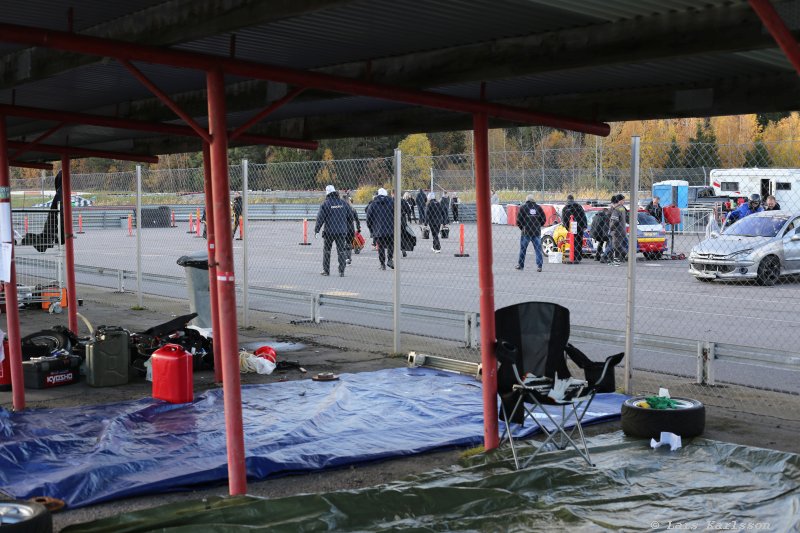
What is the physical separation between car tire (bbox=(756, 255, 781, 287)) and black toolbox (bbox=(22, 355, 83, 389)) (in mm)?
14807

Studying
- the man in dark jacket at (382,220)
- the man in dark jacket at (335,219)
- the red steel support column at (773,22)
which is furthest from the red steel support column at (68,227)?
the red steel support column at (773,22)

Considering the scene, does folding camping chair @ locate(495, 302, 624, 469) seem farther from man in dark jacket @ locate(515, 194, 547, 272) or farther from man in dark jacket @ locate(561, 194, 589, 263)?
man in dark jacket @ locate(561, 194, 589, 263)

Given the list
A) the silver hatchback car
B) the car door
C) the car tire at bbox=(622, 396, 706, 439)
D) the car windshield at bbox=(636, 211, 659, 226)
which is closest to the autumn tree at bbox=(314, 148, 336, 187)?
the car tire at bbox=(622, 396, 706, 439)

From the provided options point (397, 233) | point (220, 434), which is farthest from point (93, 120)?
point (397, 233)

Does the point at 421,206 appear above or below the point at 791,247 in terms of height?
above

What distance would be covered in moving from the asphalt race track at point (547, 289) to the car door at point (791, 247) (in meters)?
0.38

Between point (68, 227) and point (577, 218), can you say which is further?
point (577, 218)

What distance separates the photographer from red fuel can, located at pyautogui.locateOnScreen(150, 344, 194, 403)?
28.1 ft

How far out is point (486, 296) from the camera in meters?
7.08

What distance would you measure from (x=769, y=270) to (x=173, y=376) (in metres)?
14.8

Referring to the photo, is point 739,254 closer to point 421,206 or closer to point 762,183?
point 421,206

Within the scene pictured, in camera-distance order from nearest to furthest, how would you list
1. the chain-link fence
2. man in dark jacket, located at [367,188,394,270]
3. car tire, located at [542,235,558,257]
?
the chain-link fence → man in dark jacket, located at [367,188,394,270] → car tire, located at [542,235,558,257]

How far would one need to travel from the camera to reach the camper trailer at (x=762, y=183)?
28.3 metres

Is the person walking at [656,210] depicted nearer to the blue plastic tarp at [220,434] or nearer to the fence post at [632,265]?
the fence post at [632,265]
